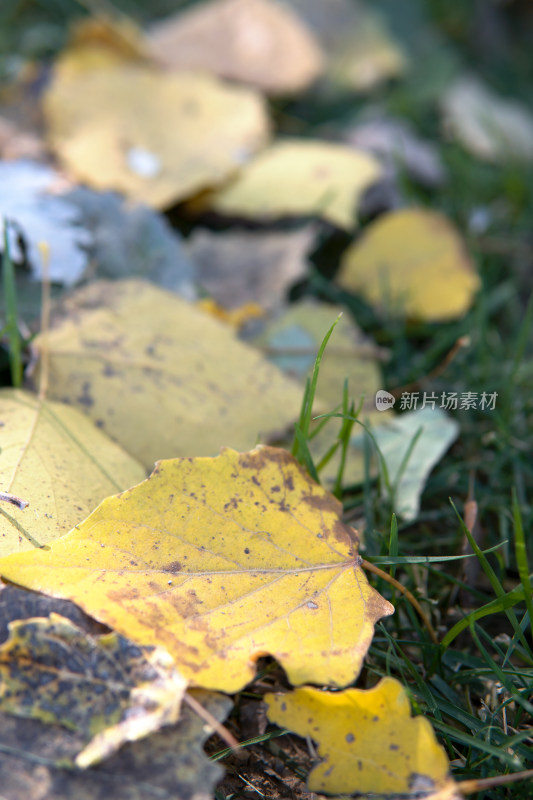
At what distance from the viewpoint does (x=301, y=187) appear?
1.58 metres

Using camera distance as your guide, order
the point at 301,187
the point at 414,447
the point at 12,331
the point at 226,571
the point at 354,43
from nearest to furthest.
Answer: the point at 226,571 → the point at 12,331 → the point at 414,447 → the point at 301,187 → the point at 354,43

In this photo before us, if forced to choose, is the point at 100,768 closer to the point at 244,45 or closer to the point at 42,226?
the point at 42,226

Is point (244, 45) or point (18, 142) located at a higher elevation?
point (244, 45)

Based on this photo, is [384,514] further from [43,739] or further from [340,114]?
[340,114]

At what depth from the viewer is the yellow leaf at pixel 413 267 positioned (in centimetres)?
142

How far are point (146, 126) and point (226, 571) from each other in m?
1.33

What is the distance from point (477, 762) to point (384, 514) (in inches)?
14.4

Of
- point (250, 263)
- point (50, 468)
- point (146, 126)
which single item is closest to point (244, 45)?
point (146, 126)

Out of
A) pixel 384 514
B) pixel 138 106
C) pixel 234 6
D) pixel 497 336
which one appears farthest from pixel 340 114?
pixel 384 514

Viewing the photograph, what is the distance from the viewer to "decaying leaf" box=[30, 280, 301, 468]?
3.21 ft

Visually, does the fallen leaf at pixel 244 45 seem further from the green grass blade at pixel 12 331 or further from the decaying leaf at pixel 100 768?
the decaying leaf at pixel 100 768

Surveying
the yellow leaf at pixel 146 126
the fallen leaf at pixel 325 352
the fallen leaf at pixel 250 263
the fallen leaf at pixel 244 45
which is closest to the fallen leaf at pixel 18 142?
the yellow leaf at pixel 146 126

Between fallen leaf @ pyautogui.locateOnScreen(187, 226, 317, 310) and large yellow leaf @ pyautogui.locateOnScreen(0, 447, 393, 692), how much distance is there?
67 cm

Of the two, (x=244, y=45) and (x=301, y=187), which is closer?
(x=301, y=187)
